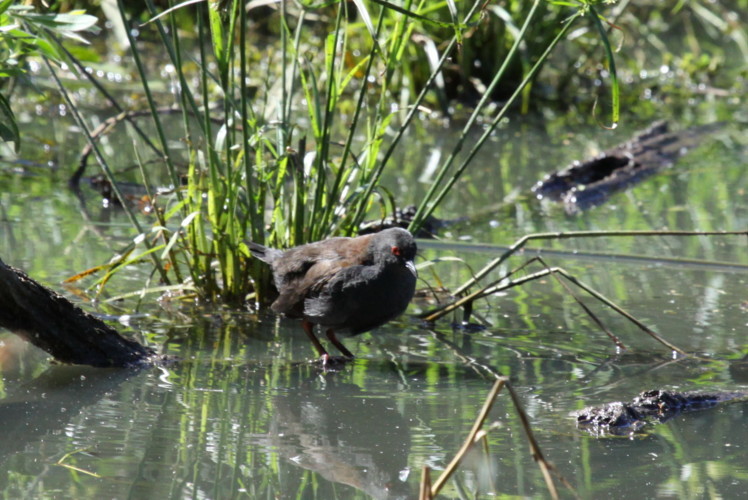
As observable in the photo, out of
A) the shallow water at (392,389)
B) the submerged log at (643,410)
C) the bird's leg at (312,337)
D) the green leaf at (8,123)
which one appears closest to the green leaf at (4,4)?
the green leaf at (8,123)

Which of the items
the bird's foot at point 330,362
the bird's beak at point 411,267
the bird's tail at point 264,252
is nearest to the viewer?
the bird's foot at point 330,362

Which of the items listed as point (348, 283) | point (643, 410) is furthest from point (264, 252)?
point (643, 410)

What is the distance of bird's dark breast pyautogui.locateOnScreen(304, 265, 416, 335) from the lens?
3.43m

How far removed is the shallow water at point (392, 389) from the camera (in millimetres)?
2432

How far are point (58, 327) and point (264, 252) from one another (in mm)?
875

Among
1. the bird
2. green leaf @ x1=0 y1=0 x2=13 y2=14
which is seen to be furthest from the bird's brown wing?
green leaf @ x1=0 y1=0 x2=13 y2=14

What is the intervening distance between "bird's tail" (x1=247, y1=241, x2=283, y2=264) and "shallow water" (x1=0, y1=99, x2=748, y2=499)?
0.29 meters

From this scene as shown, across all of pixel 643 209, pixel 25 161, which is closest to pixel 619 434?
pixel 643 209

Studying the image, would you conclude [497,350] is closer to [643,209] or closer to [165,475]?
[165,475]

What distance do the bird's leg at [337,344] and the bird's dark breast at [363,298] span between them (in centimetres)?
8

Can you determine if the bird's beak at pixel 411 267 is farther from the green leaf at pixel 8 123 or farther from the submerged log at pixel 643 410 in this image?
the green leaf at pixel 8 123

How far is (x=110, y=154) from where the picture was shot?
659 cm

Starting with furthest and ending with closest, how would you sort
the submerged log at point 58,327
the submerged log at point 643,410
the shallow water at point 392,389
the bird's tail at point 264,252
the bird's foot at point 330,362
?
the bird's tail at point 264,252 → the bird's foot at point 330,362 → the submerged log at point 58,327 → the submerged log at point 643,410 → the shallow water at point 392,389

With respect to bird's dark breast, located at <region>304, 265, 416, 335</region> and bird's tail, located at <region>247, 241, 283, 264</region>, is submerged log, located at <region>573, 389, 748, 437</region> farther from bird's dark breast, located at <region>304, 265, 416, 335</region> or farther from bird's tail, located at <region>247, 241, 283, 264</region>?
bird's tail, located at <region>247, 241, 283, 264</region>
